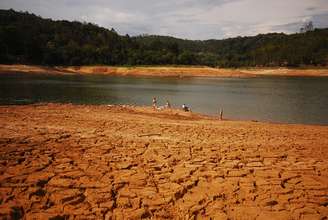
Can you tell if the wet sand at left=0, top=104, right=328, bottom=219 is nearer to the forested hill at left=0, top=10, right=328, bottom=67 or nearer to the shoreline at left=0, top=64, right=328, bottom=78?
the shoreline at left=0, top=64, right=328, bottom=78

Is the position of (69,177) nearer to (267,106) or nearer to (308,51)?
(267,106)

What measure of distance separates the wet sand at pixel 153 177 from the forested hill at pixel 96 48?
73579 millimetres

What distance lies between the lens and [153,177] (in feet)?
25.9

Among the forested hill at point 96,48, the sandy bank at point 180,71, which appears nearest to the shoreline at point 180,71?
the sandy bank at point 180,71

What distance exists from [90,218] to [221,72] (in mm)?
80390

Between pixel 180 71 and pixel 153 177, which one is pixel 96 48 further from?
pixel 153 177

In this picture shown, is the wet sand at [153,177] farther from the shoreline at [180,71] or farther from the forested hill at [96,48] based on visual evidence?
the forested hill at [96,48]

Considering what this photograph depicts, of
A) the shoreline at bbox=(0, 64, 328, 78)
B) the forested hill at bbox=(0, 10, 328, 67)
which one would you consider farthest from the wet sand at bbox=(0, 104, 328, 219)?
the forested hill at bbox=(0, 10, 328, 67)

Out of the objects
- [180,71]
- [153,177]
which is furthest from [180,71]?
[153,177]

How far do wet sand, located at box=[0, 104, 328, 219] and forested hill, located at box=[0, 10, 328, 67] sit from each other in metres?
73.6

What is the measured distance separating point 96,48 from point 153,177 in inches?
3909

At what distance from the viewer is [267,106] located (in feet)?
100

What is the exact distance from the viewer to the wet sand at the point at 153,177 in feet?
21.6

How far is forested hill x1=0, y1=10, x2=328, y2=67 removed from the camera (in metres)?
85.5
